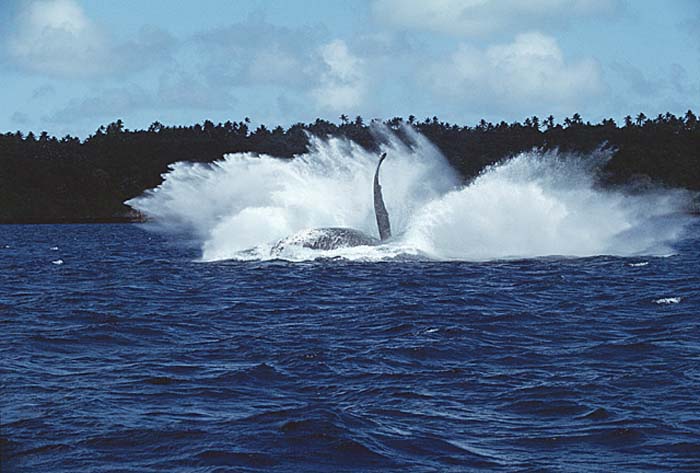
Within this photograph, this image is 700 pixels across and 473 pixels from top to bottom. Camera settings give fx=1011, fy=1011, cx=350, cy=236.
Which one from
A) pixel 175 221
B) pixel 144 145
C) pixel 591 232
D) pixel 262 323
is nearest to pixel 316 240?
pixel 591 232

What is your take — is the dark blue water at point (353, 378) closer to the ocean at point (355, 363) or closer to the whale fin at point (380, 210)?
the ocean at point (355, 363)

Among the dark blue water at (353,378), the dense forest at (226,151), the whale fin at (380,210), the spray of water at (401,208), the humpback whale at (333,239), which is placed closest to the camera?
the dark blue water at (353,378)

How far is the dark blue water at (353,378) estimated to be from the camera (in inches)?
415

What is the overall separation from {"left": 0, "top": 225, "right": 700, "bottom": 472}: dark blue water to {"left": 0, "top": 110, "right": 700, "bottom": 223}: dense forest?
11890 centimetres

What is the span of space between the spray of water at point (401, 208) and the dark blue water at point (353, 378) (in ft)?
39.1

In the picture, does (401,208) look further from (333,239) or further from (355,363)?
(355,363)

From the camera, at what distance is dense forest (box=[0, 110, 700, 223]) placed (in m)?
147

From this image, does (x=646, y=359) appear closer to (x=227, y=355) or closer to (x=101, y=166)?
(x=227, y=355)

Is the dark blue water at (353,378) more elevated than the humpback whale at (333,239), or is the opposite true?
the humpback whale at (333,239)

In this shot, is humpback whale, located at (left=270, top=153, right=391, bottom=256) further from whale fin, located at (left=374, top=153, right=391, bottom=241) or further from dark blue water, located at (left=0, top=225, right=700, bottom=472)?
dark blue water, located at (left=0, top=225, right=700, bottom=472)

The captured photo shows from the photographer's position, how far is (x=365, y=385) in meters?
13.7

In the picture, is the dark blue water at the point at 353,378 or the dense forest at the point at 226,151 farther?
the dense forest at the point at 226,151

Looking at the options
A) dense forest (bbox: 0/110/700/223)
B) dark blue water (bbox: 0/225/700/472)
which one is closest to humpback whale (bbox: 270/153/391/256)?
dark blue water (bbox: 0/225/700/472)

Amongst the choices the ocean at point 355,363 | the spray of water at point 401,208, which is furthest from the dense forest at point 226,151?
the ocean at point 355,363
